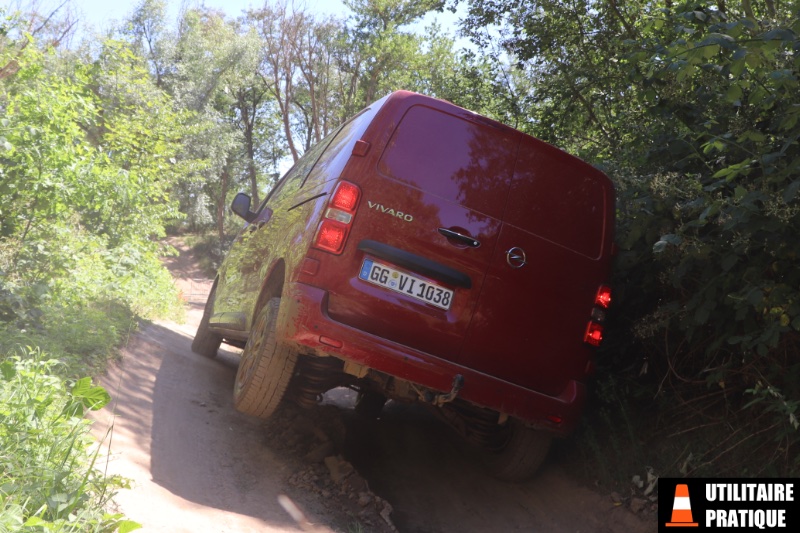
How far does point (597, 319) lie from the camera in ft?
14.7

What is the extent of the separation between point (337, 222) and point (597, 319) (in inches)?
66.7

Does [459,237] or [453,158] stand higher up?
[453,158]

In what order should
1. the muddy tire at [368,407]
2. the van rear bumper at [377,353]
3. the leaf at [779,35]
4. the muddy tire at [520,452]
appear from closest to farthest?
the leaf at [779,35] → the van rear bumper at [377,353] → the muddy tire at [520,452] → the muddy tire at [368,407]

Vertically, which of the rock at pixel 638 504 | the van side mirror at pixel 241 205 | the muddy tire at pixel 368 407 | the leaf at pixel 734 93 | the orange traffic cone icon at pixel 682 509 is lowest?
the muddy tire at pixel 368 407

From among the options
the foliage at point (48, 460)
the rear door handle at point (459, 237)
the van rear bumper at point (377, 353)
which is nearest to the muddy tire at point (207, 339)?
the foliage at point (48, 460)

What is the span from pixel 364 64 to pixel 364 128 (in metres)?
26.3

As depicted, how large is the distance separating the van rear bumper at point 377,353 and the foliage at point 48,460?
1.04m

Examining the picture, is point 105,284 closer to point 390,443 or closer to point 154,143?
point 154,143

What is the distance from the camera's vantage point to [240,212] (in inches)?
258

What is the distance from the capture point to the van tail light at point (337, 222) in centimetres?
402

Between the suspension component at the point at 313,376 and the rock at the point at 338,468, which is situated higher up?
the suspension component at the point at 313,376

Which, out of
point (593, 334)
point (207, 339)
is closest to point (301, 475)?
point (593, 334)

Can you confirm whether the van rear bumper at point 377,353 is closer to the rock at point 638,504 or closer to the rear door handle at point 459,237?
the rear door handle at point 459,237

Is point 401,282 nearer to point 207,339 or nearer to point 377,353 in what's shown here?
point 377,353
